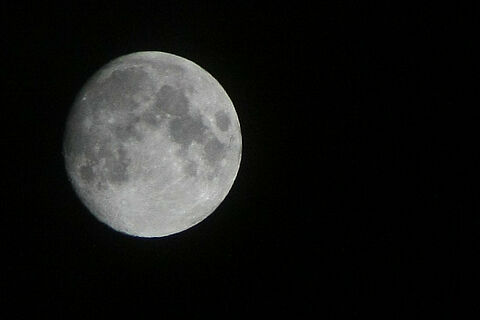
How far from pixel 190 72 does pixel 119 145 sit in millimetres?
839

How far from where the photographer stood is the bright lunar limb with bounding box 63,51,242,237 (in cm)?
550

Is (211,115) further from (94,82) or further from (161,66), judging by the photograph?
(94,82)

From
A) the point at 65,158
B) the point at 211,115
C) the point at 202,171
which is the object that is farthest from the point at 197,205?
the point at 65,158

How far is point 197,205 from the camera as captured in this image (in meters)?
5.86

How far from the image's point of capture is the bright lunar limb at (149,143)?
18.0ft

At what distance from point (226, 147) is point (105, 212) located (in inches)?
40.5

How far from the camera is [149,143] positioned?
5465 millimetres

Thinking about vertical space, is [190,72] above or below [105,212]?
above

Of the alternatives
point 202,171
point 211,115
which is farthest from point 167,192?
point 211,115

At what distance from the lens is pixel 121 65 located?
18.8 feet

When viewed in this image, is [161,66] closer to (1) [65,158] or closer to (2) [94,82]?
(2) [94,82]

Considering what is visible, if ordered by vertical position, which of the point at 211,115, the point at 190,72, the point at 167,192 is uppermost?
the point at 190,72

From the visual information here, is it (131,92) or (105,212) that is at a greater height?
(131,92)

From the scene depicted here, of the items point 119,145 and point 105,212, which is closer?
point 119,145
